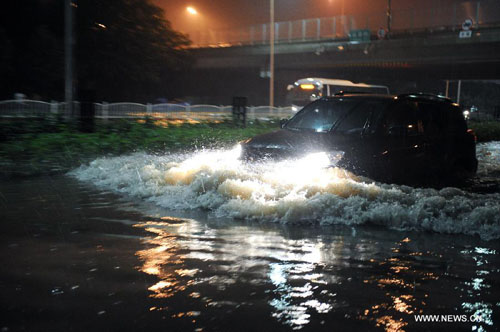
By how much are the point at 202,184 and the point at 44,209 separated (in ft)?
7.10

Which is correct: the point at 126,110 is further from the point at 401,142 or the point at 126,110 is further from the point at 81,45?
the point at 401,142

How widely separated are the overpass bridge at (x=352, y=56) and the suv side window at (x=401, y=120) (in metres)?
32.0

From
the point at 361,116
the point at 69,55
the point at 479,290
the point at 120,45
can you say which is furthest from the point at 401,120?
the point at 120,45

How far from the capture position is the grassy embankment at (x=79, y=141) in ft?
39.1

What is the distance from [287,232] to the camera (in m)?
6.56

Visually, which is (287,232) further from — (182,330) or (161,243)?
(182,330)

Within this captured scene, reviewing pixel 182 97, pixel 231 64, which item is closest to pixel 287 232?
pixel 231 64

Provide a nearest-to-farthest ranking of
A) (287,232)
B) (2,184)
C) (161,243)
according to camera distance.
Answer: (161,243) → (287,232) → (2,184)

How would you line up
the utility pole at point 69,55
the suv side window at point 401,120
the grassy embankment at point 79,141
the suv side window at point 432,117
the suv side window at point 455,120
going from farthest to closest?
the utility pole at point 69,55, the grassy embankment at point 79,141, the suv side window at point 455,120, the suv side window at point 432,117, the suv side window at point 401,120

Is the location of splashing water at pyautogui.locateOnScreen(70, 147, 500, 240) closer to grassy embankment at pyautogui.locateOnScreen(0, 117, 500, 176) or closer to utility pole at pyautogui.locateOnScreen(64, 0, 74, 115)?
grassy embankment at pyautogui.locateOnScreen(0, 117, 500, 176)

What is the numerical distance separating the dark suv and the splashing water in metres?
0.28

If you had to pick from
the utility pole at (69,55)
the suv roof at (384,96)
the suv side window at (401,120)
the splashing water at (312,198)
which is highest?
the utility pole at (69,55)

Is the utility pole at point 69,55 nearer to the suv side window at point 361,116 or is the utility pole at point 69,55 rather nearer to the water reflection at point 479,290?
the suv side window at point 361,116

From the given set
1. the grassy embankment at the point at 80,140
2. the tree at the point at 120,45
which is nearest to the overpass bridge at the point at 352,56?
the tree at the point at 120,45
